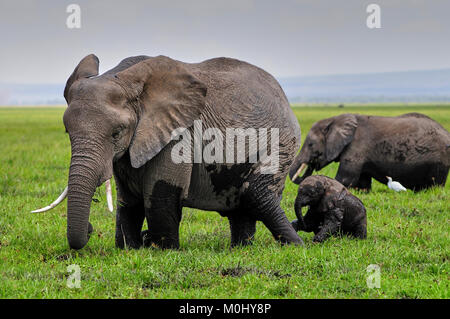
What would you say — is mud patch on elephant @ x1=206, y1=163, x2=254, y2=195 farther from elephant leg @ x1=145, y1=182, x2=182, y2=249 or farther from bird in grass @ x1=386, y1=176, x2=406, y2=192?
bird in grass @ x1=386, y1=176, x2=406, y2=192

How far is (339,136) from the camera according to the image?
14117 millimetres

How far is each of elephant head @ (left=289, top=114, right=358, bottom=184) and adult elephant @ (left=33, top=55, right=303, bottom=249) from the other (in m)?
5.69

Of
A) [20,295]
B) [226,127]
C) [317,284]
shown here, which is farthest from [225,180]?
[20,295]

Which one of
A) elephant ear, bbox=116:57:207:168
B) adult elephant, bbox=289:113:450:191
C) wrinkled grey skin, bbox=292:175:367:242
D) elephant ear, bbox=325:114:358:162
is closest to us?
elephant ear, bbox=116:57:207:168

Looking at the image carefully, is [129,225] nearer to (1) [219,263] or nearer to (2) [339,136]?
(1) [219,263]

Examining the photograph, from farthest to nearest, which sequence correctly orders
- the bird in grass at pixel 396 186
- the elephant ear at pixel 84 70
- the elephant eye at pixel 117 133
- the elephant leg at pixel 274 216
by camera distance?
the bird in grass at pixel 396 186 → the elephant leg at pixel 274 216 → the elephant ear at pixel 84 70 → the elephant eye at pixel 117 133

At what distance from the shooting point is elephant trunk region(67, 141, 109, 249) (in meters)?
6.42

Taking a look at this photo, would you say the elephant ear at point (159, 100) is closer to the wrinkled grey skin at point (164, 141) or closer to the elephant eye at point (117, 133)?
the wrinkled grey skin at point (164, 141)

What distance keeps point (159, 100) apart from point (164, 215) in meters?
1.25

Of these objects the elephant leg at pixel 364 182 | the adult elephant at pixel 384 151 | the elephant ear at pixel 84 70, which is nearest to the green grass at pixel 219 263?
the elephant ear at pixel 84 70

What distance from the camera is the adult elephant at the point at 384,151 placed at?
14.0 meters

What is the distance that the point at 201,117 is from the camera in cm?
745

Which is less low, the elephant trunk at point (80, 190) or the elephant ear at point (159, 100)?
the elephant ear at point (159, 100)

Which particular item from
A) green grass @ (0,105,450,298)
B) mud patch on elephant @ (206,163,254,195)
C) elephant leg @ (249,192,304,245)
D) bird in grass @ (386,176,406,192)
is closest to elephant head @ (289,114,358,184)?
bird in grass @ (386,176,406,192)
